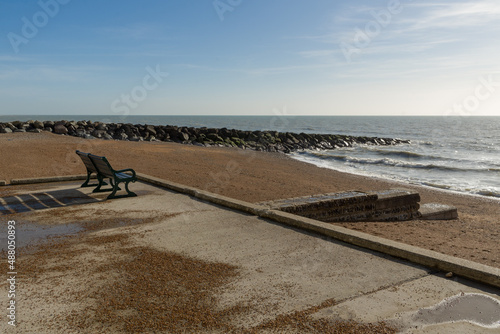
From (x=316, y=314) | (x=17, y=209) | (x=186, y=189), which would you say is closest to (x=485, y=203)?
(x=186, y=189)

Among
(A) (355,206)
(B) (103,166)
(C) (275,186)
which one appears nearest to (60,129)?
(C) (275,186)

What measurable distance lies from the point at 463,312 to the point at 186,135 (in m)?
31.8

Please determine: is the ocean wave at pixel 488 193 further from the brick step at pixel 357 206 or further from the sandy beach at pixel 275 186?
the brick step at pixel 357 206

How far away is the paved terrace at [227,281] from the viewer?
2.96m

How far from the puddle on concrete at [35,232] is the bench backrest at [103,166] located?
5.45ft

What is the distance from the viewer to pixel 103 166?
7.21 meters

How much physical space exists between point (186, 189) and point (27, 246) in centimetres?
343

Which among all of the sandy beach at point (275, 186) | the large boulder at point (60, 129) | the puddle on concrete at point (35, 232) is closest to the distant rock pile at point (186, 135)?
the large boulder at point (60, 129)

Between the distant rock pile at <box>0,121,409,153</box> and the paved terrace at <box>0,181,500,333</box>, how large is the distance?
2594 cm

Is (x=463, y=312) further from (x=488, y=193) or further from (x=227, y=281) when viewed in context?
(x=488, y=193)

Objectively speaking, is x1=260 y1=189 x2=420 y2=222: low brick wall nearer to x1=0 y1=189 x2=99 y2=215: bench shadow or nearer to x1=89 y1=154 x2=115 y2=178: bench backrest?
x1=89 y1=154 x2=115 y2=178: bench backrest

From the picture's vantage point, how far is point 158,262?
160 inches

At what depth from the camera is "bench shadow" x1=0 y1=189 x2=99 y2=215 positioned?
21.3ft

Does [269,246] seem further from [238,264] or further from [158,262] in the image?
[158,262]
